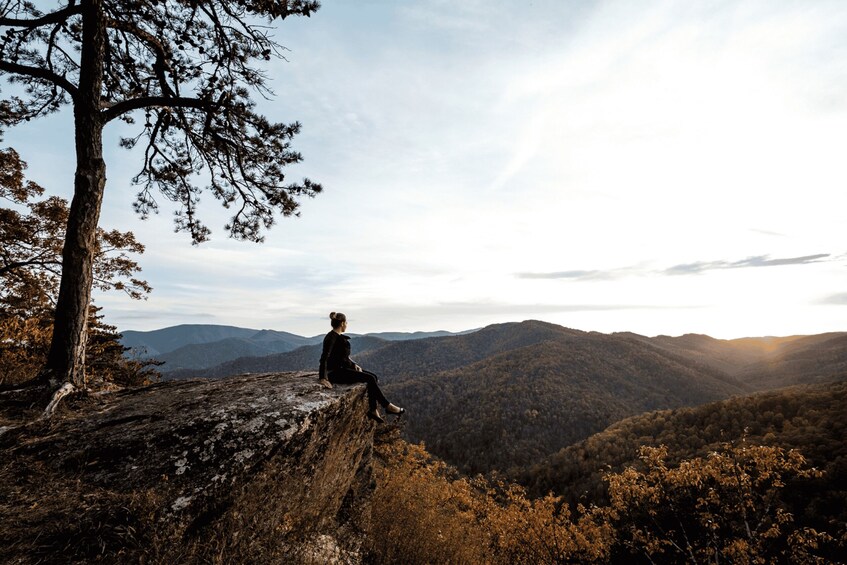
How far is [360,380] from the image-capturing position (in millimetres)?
7223

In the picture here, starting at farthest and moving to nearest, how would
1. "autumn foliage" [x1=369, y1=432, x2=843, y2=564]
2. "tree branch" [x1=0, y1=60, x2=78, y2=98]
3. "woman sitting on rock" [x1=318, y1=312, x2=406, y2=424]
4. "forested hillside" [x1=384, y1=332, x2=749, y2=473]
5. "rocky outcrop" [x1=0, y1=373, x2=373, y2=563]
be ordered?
"forested hillside" [x1=384, y1=332, x2=749, y2=473] → "woman sitting on rock" [x1=318, y1=312, x2=406, y2=424] → "autumn foliage" [x1=369, y1=432, x2=843, y2=564] → "tree branch" [x1=0, y1=60, x2=78, y2=98] → "rocky outcrop" [x1=0, y1=373, x2=373, y2=563]

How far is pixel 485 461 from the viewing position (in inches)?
3337

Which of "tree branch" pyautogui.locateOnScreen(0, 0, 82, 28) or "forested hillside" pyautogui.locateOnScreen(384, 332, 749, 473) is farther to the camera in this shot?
"forested hillside" pyautogui.locateOnScreen(384, 332, 749, 473)

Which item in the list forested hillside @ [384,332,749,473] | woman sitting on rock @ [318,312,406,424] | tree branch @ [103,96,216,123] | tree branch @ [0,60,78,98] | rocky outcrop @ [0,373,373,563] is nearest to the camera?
rocky outcrop @ [0,373,373,563]

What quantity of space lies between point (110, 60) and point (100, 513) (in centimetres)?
896

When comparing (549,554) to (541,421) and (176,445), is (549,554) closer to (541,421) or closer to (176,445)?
(176,445)

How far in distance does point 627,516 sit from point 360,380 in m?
8.11

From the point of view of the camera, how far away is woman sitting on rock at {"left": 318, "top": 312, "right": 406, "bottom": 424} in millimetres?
7117

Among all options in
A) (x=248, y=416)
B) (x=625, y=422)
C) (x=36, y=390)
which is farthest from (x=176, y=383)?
(x=625, y=422)

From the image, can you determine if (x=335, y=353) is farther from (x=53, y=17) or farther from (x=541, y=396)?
(x=541, y=396)

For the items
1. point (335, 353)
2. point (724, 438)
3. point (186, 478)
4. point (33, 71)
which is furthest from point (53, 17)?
point (724, 438)

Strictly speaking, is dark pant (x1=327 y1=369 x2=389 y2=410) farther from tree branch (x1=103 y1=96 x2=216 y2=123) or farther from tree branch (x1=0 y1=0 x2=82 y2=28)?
tree branch (x1=0 y1=0 x2=82 y2=28)

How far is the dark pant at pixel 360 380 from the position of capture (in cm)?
712

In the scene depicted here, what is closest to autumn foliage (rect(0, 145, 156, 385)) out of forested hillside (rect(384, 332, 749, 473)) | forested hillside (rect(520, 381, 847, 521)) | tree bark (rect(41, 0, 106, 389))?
tree bark (rect(41, 0, 106, 389))
